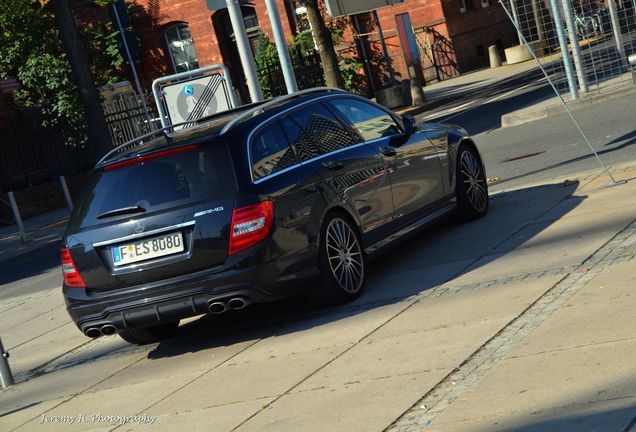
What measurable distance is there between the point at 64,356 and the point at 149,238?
1.76 meters

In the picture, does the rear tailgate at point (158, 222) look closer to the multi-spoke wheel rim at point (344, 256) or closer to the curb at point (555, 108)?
the multi-spoke wheel rim at point (344, 256)

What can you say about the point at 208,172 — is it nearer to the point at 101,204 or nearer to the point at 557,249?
the point at 101,204

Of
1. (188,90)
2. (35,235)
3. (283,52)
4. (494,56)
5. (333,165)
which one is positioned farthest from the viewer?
(494,56)

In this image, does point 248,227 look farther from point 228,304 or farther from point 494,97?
point 494,97

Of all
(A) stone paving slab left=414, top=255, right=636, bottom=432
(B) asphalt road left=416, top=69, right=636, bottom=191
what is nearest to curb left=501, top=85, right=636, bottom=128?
(B) asphalt road left=416, top=69, right=636, bottom=191

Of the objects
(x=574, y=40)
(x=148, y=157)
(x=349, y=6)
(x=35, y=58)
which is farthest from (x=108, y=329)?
(x=35, y=58)

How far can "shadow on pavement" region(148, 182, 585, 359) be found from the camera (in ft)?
27.9

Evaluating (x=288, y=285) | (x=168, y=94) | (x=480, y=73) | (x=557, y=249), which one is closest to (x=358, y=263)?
(x=288, y=285)

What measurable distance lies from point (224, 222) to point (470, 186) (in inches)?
137

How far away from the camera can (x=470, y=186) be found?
10781mm

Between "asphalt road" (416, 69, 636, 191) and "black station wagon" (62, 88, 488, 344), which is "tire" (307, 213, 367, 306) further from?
"asphalt road" (416, 69, 636, 191)

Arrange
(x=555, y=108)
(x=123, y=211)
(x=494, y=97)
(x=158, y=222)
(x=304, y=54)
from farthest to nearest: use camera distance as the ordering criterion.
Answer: (x=304, y=54) < (x=494, y=97) < (x=555, y=108) < (x=123, y=211) < (x=158, y=222)

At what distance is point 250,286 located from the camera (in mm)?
7945

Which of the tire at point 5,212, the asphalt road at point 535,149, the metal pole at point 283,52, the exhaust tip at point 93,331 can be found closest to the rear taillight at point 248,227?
the exhaust tip at point 93,331
